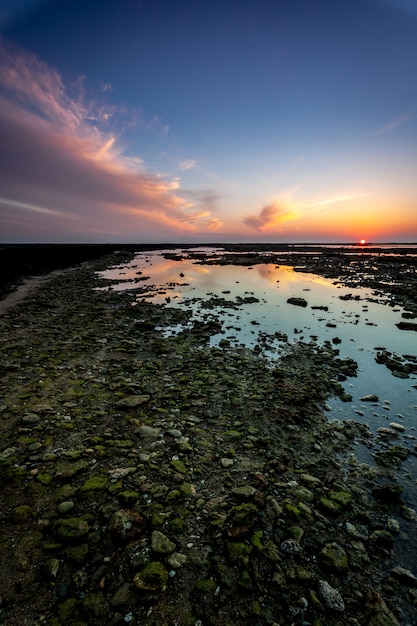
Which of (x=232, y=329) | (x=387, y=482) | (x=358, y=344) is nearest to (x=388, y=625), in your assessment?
(x=387, y=482)

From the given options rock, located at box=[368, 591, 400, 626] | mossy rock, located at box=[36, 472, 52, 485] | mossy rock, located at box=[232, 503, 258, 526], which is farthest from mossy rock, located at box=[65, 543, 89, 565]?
rock, located at box=[368, 591, 400, 626]

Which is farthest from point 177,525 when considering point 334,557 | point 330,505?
point 330,505

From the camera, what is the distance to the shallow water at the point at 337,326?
7.70 m

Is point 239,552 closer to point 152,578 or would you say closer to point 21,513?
point 152,578

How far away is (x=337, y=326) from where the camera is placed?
15.5 meters

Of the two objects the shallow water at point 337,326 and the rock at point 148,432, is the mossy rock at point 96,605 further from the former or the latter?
the shallow water at point 337,326

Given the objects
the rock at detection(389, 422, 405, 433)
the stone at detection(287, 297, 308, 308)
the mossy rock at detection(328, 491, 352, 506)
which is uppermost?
the mossy rock at detection(328, 491, 352, 506)

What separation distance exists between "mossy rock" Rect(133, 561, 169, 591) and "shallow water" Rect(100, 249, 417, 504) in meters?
4.47

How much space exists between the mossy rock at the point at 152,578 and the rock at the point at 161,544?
0.60 ft

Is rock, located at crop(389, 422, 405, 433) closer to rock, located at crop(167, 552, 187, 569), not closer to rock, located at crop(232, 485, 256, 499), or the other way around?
rock, located at crop(232, 485, 256, 499)

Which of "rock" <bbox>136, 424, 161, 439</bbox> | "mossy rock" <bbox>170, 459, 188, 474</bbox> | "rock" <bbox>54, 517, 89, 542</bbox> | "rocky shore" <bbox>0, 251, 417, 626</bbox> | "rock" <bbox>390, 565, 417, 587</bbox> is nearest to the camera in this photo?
"rocky shore" <bbox>0, 251, 417, 626</bbox>

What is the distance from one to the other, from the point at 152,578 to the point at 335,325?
14612mm

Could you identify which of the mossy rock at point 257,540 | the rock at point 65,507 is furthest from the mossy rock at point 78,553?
the mossy rock at point 257,540

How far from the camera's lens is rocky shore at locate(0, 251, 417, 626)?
3314mm
